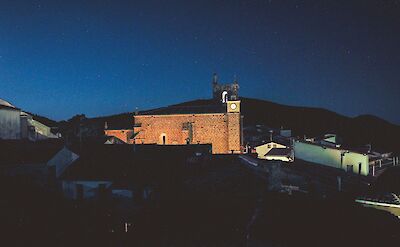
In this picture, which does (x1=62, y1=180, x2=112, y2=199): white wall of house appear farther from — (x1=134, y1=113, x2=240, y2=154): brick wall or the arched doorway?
the arched doorway

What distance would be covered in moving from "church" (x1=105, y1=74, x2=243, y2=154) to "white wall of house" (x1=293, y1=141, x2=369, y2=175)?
53.4 ft

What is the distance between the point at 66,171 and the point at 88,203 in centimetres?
462

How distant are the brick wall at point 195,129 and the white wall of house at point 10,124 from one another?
15999 millimetres

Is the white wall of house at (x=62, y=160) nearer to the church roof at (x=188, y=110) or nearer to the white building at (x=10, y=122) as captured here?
the white building at (x=10, y=122)

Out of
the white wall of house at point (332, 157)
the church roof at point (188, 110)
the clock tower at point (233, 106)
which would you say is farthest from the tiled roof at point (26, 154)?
the clock tower at point (233, 106)

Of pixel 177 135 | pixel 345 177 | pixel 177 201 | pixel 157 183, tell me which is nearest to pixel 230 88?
pixel 177 135

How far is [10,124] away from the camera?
3256 centimetres

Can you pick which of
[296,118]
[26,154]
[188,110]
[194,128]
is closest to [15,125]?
[26,154]

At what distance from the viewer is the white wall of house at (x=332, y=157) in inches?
1033

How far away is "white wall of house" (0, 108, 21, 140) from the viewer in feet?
103

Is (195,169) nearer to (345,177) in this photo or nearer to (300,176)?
(300,176)

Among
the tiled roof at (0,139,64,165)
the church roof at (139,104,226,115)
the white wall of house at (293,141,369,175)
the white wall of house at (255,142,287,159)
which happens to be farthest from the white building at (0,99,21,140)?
the white wall of house at (293,141,369,175)

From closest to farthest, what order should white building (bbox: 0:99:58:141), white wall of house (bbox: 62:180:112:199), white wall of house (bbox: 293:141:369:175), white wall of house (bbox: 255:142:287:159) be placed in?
white wall of house (bbox: 62:180:112:199), white wall of house (bbox: 293:141:369:175), white building (bbox: 0:99:58:141), white wall of house (bbox: 255:142:287:159)

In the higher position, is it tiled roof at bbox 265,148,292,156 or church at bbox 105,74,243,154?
church at bbox 105,74,243,154
